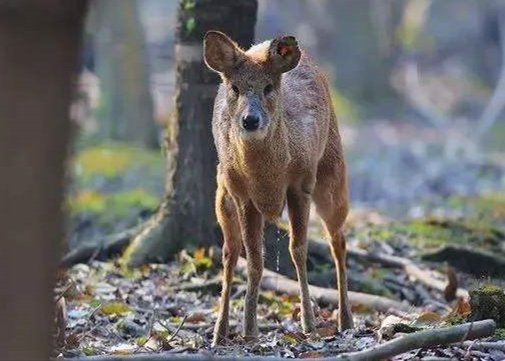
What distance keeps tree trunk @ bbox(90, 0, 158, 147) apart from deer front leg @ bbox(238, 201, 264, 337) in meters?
12.9

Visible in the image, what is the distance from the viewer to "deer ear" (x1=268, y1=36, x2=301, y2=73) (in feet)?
26.4

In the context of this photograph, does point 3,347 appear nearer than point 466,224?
Yes

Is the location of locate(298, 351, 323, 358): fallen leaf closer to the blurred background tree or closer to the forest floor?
the forest floor

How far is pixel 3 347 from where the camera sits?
14.9 feet

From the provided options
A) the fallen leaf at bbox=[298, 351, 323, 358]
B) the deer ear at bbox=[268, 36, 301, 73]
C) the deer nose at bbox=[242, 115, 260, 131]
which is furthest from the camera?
the deer ear at bbox=[268, 36, 301, 73]

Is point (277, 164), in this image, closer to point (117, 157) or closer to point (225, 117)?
point (225, 117)

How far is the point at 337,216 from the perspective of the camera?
9.38 m

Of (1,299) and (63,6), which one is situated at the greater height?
(63,6)

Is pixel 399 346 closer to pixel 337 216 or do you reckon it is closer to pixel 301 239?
pixel 301 239

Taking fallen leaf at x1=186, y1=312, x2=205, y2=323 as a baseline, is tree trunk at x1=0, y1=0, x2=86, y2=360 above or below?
above

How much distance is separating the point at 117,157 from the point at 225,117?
10.5 m

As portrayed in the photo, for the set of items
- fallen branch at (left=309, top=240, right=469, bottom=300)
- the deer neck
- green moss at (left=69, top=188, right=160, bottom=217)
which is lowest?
green moss at (left=69, top=188, right=160, bottom=217)

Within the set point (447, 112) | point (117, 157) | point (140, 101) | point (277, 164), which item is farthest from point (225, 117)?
point (447, 112)

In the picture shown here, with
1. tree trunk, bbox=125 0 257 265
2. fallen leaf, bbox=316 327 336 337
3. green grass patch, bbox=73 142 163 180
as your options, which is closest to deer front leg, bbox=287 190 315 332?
fallen leaf, bbox=316 327 336 337
